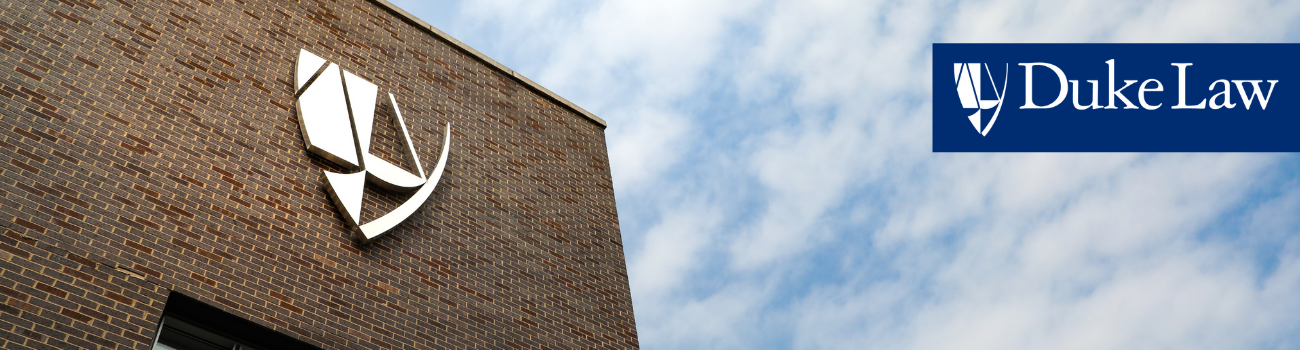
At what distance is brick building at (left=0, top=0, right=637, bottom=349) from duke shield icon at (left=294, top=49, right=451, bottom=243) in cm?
12

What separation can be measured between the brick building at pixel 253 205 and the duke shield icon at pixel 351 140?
12 centimetres

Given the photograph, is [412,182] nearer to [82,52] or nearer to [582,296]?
[582,296]

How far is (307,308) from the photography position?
318 inches

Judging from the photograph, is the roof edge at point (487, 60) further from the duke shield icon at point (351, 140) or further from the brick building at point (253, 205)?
the duke shield icon at point (351, 140)

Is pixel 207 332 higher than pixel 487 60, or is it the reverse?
pixel 487 60

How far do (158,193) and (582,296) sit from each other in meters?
4.44

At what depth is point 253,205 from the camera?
27.8ft

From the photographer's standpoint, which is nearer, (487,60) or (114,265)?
(114,265)

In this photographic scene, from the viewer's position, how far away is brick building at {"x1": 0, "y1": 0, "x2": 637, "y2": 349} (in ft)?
23.6

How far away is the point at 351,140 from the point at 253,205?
4.63ft

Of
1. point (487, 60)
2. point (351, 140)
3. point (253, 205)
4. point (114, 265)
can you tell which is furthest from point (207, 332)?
point (487, 60)

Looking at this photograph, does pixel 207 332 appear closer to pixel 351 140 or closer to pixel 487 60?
pixel 351 140

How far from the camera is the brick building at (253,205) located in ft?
23.6

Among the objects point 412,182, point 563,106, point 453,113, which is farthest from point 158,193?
point 563,106
